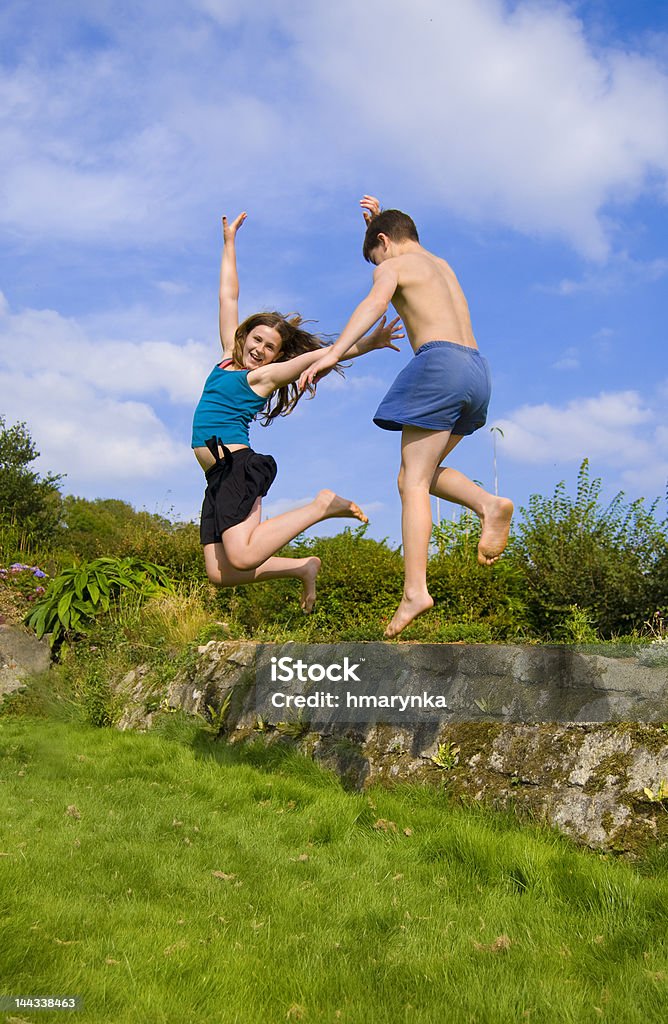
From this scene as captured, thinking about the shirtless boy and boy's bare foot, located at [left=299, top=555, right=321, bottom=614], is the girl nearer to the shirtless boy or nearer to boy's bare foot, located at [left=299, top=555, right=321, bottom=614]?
boy's bare foot, located at [left=299, top=555, right=321, bottom=614]

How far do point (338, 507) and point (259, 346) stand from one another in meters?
0.78

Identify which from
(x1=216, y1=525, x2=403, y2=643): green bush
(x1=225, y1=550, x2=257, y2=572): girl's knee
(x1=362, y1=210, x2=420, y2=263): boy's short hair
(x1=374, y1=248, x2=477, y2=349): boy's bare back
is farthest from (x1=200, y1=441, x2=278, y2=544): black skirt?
(x1=216, y1=525, x2=403, y2=643): green bush

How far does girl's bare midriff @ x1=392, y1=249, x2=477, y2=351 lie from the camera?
3279mm

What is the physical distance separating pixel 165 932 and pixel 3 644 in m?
7.89

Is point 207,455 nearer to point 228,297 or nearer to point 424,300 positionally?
point 228,297

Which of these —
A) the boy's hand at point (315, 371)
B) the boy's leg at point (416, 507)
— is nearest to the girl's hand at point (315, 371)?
the boy's hand at point (315, 371)

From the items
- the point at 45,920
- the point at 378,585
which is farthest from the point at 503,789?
the point at 378,585

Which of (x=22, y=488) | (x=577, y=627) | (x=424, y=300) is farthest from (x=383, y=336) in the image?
(x=22, y=488)

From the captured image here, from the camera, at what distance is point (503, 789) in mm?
4754

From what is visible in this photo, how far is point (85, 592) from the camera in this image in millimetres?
10555

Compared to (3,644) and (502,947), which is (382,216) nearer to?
(502,947)

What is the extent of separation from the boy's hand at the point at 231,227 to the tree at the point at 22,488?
52.7 ft

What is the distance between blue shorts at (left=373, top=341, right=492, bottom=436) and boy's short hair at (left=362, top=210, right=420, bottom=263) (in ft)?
1.70

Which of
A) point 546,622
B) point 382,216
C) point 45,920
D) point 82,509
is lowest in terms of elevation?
point 45,920
